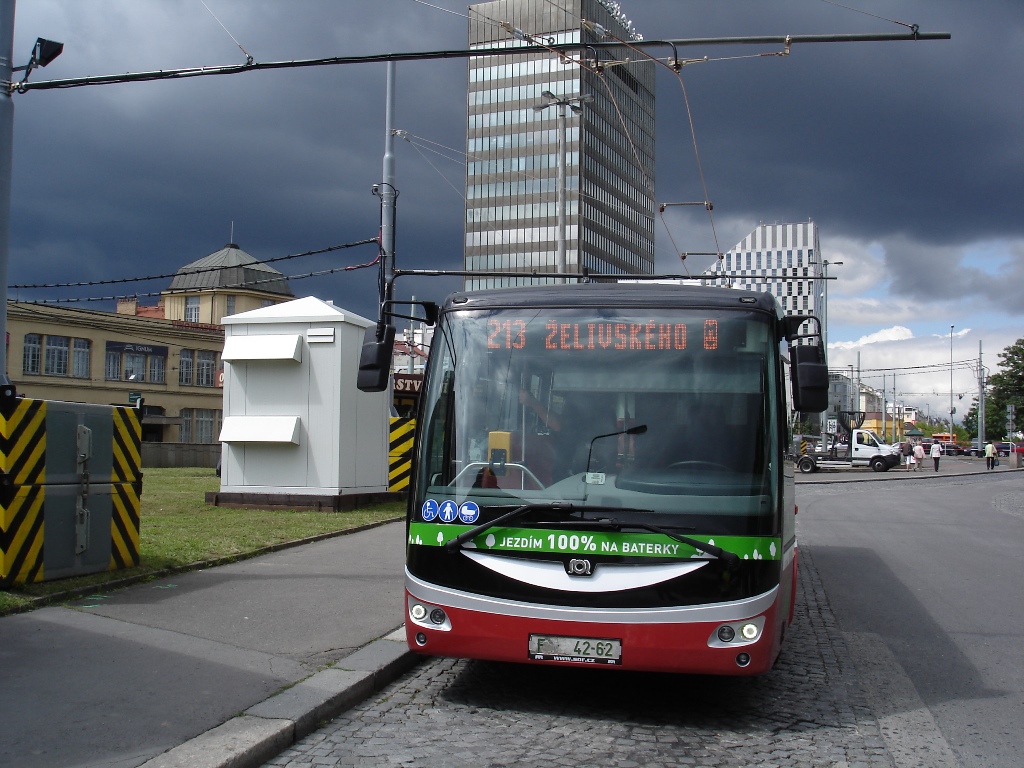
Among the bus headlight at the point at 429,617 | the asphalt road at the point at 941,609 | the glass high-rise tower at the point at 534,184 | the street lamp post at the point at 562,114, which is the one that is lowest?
the asphalt road at the point at 941,609

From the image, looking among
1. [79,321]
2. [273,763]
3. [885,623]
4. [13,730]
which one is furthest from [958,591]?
[79,321]

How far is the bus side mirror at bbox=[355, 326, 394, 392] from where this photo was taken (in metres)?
6.43

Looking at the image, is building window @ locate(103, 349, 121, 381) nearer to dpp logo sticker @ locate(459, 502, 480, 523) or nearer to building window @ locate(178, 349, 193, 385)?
building window @ locate(178, 349, 193, 385)

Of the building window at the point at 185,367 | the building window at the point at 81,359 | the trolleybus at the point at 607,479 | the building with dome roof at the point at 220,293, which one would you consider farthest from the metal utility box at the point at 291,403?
the building with dome roof at the point at 220,293

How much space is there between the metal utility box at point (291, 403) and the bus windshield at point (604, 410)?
33.0 feet

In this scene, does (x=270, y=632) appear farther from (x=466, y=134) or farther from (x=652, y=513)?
(x=466, y=134)

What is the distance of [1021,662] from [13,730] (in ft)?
22.1

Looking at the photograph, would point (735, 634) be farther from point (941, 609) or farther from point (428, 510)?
point (941, 609)

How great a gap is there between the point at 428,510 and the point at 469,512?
0.27 m

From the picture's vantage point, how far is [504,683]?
6.38 m

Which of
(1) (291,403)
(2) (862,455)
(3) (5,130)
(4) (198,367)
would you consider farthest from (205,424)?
(3) (5,130)

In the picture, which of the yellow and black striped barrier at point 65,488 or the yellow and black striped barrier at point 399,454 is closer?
the yellow and black striped barrier at point 65,488

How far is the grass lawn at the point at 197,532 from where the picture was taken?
8.08 metres

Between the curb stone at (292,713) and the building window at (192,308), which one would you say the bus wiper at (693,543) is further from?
the building window at (192,308)
